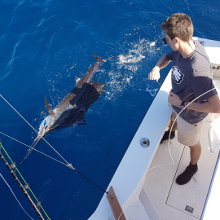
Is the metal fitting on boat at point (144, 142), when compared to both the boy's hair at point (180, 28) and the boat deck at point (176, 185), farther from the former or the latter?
the boy's hair at point (180, 28)

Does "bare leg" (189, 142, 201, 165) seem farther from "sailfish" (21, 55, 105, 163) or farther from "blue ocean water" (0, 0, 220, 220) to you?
"sailfish" (21, 55, 105, 163)

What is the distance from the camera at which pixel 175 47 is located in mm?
2412

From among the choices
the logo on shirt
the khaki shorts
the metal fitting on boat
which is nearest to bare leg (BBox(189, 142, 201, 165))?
the khaki shorts

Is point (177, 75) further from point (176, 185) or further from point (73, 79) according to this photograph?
point (73, 79)

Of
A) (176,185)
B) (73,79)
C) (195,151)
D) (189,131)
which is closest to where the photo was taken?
(189,131)

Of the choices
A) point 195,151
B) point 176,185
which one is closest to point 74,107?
point 176,185

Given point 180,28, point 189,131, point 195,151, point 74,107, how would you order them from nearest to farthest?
point 180,28
point 189,131
point 195,151
point 74,107

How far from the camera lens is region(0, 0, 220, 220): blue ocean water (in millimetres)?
4621

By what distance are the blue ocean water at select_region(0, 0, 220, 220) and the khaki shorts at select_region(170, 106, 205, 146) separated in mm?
2230

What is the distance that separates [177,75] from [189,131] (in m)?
0.76

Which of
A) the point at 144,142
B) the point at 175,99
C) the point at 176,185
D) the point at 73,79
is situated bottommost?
the point at 176,185

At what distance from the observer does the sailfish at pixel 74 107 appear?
525 centimetres

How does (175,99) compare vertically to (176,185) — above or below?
above

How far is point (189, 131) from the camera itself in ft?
9.55
